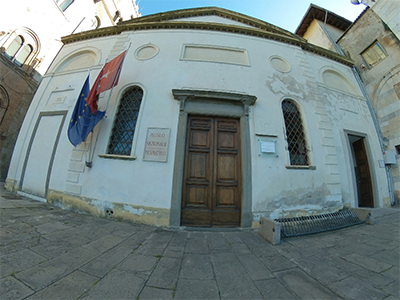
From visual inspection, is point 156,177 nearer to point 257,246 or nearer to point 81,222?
point 81,222

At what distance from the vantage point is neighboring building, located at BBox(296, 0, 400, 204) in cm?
627

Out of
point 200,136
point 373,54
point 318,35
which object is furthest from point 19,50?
point 373,54

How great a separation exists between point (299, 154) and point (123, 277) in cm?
525

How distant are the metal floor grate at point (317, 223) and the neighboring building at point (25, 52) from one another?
46.9 ft

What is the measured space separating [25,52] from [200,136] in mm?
14054

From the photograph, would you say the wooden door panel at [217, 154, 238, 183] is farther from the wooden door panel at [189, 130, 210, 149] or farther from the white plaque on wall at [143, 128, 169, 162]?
the white plaque on wall at [143, 128, 169, 162]

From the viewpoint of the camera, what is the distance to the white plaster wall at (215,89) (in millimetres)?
4000

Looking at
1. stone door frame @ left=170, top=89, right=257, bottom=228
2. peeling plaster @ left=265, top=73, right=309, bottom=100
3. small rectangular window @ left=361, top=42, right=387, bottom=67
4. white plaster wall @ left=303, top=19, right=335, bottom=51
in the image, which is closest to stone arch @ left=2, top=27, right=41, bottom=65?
stone door frame @ left=170, top=89, right=257, bottom=228

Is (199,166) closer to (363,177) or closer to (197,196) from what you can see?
(197,196)

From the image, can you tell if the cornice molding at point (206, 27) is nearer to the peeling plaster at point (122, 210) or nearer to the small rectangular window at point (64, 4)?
the peeling plaster at point (122, 210)

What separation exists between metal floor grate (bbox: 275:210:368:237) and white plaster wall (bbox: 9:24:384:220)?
51cm

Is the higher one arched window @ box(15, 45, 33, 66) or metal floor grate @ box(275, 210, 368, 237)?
arched window @ box(15, 45, 33, 66)

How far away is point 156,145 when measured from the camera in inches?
162

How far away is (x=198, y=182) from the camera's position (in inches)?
157
